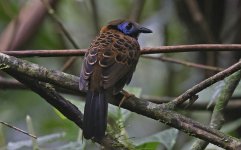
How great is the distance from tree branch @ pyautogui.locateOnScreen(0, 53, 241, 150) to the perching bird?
225mm

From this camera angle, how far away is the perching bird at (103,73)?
10.0ft

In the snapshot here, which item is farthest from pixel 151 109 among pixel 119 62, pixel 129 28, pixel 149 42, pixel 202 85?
pixel 149 42

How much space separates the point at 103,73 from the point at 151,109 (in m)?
0.73

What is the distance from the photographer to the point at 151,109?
2.83 metres

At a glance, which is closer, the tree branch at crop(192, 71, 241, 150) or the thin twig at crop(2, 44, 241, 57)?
the thin twig at crop(2, 44, 241, 57)

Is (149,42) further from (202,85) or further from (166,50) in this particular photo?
(202,85)

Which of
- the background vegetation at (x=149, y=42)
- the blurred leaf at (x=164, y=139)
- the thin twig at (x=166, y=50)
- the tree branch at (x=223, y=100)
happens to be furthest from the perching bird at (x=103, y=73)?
the background vegetation at (x=149, y=42)

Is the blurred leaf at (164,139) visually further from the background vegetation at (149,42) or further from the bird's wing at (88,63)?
the background vegetation at (149,42)

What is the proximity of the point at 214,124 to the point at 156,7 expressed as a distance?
3.05m

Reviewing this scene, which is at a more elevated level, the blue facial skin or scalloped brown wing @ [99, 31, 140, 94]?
the blue facial skin

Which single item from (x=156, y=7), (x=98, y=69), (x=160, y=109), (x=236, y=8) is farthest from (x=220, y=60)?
(x=160, y=109)

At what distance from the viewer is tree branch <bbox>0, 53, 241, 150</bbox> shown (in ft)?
8.98

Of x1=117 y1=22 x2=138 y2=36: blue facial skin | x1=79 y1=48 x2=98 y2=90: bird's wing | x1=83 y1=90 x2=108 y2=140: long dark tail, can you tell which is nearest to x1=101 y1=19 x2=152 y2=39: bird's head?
x1=117 y1=22 x2=138 y2=36: blue facial skin

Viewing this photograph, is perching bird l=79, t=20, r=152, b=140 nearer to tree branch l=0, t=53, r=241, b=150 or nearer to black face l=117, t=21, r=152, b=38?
black face l=117, t=21, r=152, b=38
